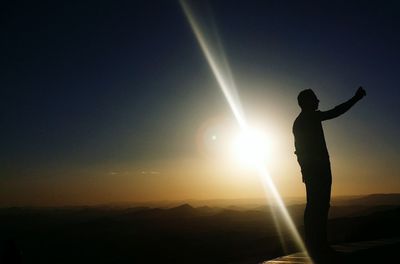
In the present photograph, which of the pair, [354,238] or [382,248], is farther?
[354,238]

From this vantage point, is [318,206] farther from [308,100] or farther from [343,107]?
[308,100]

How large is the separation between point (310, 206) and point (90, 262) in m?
89.5

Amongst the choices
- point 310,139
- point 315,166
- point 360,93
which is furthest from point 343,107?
point 315,166

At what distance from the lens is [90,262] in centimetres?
9094

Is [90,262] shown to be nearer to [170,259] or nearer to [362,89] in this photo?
[170,259]

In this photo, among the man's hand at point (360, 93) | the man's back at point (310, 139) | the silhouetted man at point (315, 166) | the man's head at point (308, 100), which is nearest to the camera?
the man's hand at point (360, 93)

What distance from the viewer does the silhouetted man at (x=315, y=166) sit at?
8.40m

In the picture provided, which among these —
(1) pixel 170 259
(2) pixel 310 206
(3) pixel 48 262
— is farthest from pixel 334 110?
(3) pixel 48 262

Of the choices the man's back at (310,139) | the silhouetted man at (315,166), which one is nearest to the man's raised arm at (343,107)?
the silhouetted man at (315,166)

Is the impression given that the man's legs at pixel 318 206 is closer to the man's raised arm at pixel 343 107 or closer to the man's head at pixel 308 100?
the man's raised arm at pixel 343 107

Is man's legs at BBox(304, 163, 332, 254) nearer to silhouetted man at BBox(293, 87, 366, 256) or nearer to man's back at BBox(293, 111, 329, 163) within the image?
silhouetted man at BBox(293, 87, 366, 256)

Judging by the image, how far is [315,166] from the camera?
333 inches

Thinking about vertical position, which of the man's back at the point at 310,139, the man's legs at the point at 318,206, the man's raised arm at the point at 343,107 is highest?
the man's raised arm at the point at 343,107

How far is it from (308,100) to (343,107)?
71 centimetres
